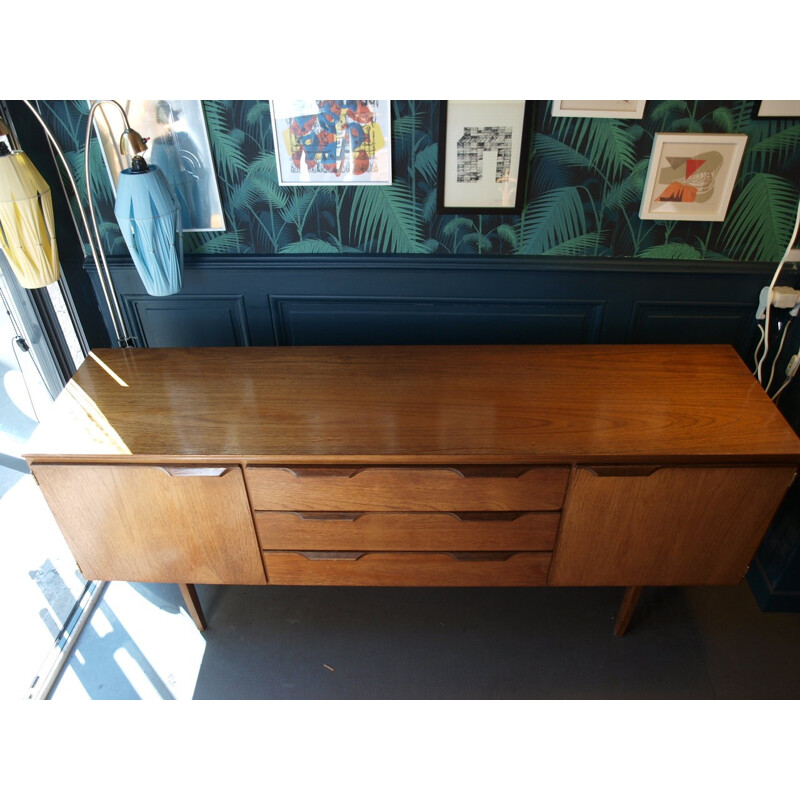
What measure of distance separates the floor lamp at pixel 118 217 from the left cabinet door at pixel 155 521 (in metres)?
0.50

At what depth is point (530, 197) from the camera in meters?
1.77

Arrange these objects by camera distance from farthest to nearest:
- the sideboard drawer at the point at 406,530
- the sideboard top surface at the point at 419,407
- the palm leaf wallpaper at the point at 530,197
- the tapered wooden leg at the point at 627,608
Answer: the tapered wooden leg at the point at 627,608
the palm leaf wallpaper at the point at 530,197
the sideboard drawer at the point at 406,530
the sideboard top surface at the point at 419,407

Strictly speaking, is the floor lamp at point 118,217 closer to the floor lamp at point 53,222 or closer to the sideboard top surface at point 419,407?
the floor lamp at point 53,222

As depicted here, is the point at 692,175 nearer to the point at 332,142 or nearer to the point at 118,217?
the point at 332,142

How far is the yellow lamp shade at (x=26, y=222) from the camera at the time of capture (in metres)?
1.44

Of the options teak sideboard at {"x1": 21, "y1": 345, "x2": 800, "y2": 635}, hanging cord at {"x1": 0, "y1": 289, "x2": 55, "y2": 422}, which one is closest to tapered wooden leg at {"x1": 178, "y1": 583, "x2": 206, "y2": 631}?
teak sideboard at {"x1": 21, "y1": 345, "x2": 800, "y2": 635}

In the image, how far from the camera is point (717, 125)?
1.63 metres

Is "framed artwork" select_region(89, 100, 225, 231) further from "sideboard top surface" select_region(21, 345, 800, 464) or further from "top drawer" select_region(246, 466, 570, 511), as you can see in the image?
"top drawer" select_region(246, 466, 570, 511)

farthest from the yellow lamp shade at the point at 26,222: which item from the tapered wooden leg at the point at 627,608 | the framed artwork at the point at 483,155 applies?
the tapered wooden leg at the point at 627,608

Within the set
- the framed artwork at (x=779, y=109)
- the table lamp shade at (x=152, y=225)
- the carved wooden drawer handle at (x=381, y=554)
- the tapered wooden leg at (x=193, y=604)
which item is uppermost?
the framed artwork at (x=779, y=109)

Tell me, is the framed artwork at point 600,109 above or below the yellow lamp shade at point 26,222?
above

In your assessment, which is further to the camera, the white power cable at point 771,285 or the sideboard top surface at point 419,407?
the white power cable at point 771,285
